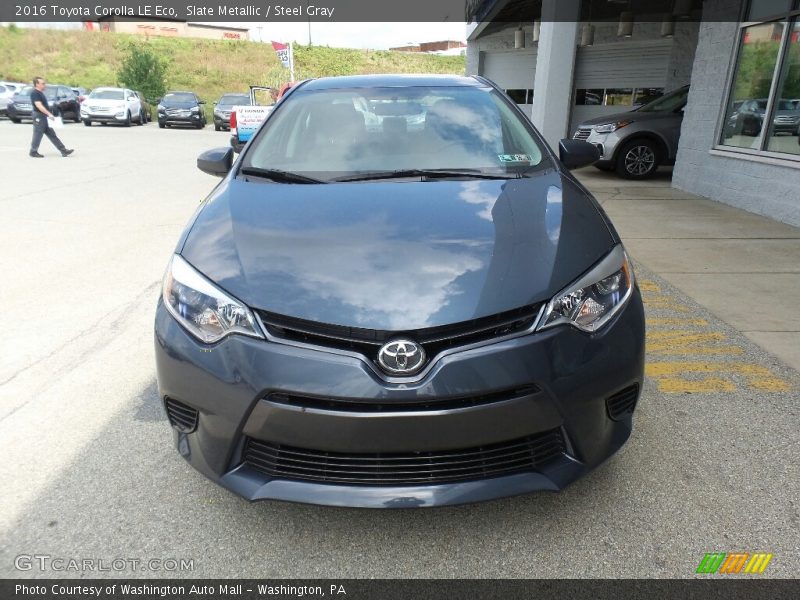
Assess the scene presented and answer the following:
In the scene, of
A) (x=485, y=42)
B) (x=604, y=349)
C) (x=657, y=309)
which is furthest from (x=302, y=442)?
(x=485, y=42)

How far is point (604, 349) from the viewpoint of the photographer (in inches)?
73.7

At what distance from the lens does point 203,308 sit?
192 cm

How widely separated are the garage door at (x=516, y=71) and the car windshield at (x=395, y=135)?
1810 cm

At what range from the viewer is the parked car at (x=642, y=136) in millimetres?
10141

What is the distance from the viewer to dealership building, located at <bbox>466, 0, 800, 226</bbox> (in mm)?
7000

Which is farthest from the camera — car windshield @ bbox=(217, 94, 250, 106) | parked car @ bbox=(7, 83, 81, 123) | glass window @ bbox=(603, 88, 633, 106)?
parked car @ bbox=(7, 83, 81, 123)

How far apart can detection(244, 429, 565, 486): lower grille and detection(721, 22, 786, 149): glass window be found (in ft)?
24.4

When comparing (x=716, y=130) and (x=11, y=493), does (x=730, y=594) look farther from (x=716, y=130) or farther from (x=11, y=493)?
(x=716, y=130)

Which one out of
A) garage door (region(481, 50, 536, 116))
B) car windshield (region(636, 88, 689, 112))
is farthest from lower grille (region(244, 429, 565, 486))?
garage door (region(481, 50, 536, 116))

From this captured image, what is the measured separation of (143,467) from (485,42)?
78.8ft

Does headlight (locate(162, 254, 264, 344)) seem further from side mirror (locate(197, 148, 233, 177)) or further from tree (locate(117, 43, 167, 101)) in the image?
tree (locate(117, 43, 167, 101))

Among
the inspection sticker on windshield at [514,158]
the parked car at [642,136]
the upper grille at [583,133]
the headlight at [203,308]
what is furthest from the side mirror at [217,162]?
the upper grille at [583,133]

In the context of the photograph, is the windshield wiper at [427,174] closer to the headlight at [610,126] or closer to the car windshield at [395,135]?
the car windshield at [395,135]

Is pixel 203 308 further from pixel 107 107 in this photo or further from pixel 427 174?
pixel 107 107
